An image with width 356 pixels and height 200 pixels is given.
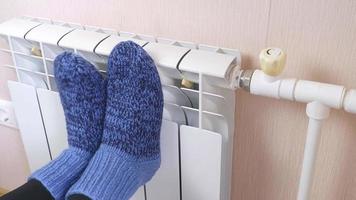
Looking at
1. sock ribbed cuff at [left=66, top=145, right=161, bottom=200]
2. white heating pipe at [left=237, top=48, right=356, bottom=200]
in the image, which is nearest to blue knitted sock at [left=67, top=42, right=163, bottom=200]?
sock ribbed cuff at [left=66, top=145, right=161, bottom=200]

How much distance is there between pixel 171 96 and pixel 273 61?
21 cm

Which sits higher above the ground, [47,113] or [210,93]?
[210,93]

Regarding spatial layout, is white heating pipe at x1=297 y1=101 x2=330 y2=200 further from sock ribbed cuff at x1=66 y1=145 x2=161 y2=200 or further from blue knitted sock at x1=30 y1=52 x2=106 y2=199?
blue knitted sock at x1=30 y1=52 x2=106 y2=199

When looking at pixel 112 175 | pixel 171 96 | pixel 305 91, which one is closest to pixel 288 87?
pixel 305 91

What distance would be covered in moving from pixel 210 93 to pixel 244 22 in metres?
0.12

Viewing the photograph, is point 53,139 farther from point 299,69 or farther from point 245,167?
point 299,69

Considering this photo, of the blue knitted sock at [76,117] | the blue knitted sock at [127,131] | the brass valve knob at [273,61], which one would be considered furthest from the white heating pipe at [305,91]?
the blue knitted sock at [76,117]

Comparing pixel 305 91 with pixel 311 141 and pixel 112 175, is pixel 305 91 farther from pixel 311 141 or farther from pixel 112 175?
pixel 112 175

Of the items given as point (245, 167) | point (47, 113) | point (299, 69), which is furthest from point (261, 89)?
point (47, 113)

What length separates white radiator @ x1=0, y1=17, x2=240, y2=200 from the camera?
24.9 inches

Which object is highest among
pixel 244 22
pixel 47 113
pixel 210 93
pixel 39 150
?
pixel 244 22

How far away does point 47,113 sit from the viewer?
0.82 metres

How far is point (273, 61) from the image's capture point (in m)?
0.54

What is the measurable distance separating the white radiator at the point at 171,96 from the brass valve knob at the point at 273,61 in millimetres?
65
